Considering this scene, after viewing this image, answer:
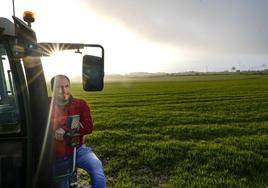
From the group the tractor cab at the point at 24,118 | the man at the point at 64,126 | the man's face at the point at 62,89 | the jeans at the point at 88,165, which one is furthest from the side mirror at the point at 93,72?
the jeans at the point at 88,165

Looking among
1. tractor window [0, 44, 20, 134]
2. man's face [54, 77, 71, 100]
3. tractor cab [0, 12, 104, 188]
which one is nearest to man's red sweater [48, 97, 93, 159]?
man's face [54, 77, 71, 100]

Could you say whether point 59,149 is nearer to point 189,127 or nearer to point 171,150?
point 171,150

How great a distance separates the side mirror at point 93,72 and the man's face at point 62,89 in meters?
0.85

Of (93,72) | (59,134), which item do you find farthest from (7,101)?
(93,72)

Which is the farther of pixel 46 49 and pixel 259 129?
pixel 259 129

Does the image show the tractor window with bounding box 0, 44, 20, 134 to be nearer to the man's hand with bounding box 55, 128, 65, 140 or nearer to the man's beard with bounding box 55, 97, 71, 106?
the man's hand with bounding box 55, 128, 65, 140

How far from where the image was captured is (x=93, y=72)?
12.8 ft

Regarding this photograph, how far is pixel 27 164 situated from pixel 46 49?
111 centimetres

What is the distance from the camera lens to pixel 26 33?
11.2 feet

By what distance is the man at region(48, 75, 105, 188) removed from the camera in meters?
4.54

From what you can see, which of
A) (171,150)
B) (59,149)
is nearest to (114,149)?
(171,150)

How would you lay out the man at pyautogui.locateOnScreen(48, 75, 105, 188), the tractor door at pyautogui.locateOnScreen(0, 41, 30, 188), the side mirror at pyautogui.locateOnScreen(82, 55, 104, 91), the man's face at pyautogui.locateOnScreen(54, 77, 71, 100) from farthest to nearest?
the man's face at pyautogui.locateOnScreen(54, 77, 71, 100) → the man at pyautogui.locateOnScreen(48, 75, 105, 188) → the side mirror at pyautogui.locateOnScreen(82, 55, 104, 91) → the tractor door at pyautogui.locateOnScreen(0, 41, 30, 188)

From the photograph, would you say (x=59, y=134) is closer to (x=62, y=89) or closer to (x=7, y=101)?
(x=7, y=101)

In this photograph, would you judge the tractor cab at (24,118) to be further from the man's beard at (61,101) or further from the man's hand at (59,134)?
the man's beard at (61,101)
